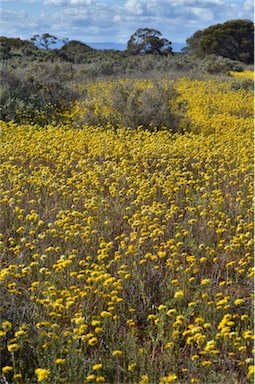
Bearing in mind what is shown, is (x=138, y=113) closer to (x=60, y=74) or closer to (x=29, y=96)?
(x=29, y=96)

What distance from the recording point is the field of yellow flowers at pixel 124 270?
2787 millimetres

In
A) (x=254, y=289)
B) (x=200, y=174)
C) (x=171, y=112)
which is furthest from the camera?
(x=171, y=112)

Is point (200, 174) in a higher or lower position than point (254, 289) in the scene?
higher

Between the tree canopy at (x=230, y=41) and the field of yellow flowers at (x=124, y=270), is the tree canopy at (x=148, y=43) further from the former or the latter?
the field of yellow flowers at (x=124, y=270)

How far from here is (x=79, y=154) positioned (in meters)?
6.95

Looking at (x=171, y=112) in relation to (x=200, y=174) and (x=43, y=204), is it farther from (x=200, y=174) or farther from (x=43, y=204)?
(x=43, y=204)

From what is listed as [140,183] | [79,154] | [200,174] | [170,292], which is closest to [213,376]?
[170,292]

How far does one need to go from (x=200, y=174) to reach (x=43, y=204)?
76.2 inches

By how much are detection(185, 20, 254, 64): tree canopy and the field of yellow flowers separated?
29210mm

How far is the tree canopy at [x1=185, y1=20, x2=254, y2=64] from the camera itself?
34.8m

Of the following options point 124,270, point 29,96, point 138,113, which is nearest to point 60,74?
point 29,96

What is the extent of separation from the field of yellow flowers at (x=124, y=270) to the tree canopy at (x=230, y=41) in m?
29.2

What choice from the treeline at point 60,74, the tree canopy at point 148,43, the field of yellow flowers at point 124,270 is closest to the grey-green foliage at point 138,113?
the treeline at point 60,74

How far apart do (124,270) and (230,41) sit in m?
34.5
